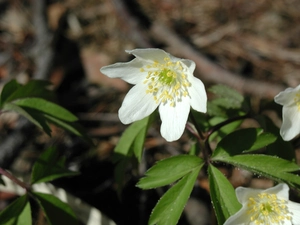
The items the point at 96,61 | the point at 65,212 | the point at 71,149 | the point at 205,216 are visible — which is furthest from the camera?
the point at 96,61

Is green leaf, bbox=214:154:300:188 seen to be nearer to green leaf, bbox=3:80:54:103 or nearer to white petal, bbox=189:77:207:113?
white petal, bbox=189:77:207:113

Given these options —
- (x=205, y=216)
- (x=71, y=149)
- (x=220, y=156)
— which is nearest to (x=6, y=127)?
(x=71, y=149)

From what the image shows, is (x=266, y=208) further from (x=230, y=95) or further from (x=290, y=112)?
(x=230, y=95)

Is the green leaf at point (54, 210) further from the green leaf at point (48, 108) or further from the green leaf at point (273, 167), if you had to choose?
the green leaf at point (273, 167)

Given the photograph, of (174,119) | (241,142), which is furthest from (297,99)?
(174,119)

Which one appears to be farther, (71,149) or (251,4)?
(251,4)

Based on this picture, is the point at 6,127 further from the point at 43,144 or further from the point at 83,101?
the point at 83,101

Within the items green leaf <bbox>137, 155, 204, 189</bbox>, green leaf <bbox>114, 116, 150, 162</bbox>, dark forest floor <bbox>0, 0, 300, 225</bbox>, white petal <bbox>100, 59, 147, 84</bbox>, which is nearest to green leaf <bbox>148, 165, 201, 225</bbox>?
green leaf <bbox>137, 155, 204, 189</bbox>
